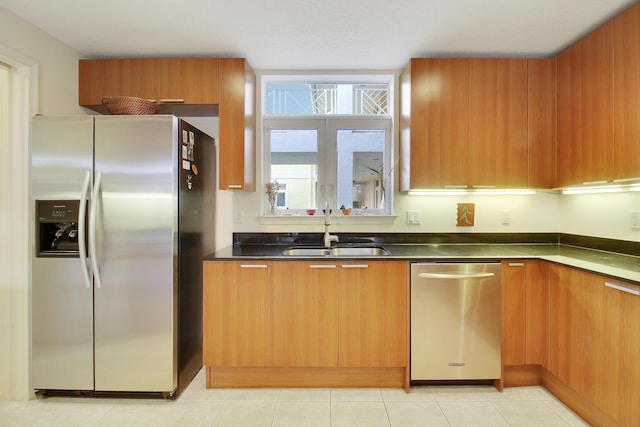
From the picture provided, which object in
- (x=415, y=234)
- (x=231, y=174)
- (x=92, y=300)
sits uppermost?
(x=231, y=174)

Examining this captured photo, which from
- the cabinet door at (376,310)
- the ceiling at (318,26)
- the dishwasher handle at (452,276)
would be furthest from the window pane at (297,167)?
the dishwasher handle at (452,276)

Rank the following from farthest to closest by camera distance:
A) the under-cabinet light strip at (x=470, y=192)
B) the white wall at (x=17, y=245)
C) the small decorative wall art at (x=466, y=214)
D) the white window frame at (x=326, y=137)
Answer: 1. the white window frame at (x=326, y=137)
2. the small decorative wall art at (x=466, y=214)
3. the under-cabinet light strip at (x=470, y=192)
4. the white wall at (x=17, y=245)

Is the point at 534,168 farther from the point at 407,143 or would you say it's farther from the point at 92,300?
the point at 92,300

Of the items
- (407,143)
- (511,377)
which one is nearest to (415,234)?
(407,143)

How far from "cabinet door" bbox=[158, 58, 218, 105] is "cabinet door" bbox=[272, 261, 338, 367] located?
1.41 m

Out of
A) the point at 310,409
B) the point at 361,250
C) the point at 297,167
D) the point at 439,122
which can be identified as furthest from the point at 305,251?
the point at 439,122

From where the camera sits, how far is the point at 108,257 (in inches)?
78.0

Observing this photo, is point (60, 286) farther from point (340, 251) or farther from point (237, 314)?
point (340, 251)

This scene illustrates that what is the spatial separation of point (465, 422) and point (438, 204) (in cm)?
156

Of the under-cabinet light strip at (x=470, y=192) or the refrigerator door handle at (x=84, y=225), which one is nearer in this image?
the refrigerator door handle at (x=84, y=225)

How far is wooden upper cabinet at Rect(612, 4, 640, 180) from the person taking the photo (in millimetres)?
1766

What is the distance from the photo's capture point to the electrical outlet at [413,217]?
273cm

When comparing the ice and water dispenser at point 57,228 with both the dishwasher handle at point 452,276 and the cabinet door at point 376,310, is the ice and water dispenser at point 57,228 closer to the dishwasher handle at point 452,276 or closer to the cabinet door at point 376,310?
the cabinet door at point 376,310

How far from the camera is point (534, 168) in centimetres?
241
